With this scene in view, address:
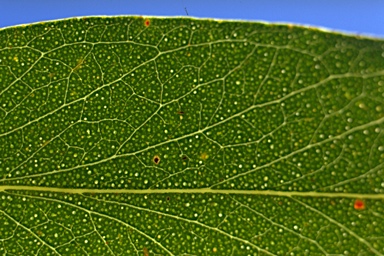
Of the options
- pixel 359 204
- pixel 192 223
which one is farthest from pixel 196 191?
pixel 359 204

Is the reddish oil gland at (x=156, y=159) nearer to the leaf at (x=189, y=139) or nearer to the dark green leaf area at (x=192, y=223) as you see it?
the leaf at (x=189, y=139)

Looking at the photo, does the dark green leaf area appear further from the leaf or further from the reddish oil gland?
the reddish oil gland

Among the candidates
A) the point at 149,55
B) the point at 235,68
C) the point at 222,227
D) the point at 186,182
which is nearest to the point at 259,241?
the point at 222,227

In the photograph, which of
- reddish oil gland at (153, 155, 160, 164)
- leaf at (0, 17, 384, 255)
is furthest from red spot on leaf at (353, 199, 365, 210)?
reddish oil gland at (153, 155, 160, 164)

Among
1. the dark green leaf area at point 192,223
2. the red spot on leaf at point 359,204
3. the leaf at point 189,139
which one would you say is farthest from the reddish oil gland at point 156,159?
the red spot on leaf at point 359,204

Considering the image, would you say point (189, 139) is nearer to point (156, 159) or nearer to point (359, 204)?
point (156, 159)

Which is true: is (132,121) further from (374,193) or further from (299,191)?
(374,193)

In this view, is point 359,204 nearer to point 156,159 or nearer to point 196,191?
point 196,191

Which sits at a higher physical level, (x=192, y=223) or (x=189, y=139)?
(x=189, y=139)
